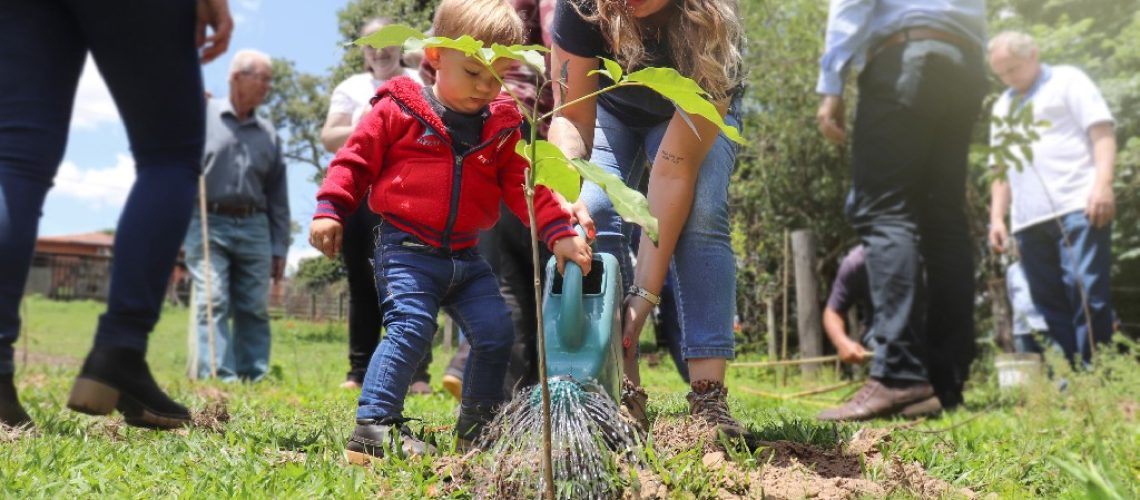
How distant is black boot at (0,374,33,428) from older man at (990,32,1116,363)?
450 cm

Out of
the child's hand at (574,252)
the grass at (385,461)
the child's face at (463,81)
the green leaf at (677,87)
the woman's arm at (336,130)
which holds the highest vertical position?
the woman's arm at (336,130)

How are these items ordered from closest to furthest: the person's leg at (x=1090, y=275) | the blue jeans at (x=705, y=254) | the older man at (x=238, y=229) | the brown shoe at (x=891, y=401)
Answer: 1. the blue jeans at (x=705, y=254)
2. the brown shoe at (x=891, y=401)
3. the person's leg at (x=1090, y=275)
4. the older man at (x=238, y=229)

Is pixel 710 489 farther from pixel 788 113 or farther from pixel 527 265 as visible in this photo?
pixel 788 113

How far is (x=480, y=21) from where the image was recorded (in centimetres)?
235

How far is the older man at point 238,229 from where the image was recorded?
5.93 meters

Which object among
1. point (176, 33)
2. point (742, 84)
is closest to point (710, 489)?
point (742, 84)

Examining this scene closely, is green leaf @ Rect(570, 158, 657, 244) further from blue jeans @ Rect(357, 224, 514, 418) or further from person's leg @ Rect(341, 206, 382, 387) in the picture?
person's leg @ Rect(341, 206, 382, 387)

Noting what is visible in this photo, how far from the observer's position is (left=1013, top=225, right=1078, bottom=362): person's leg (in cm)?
524

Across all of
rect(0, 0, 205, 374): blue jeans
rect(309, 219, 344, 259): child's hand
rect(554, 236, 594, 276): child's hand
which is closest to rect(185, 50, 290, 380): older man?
rect(0, 0, 205, 374): blue jeans

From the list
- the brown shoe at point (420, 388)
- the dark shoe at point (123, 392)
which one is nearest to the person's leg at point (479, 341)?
the dark shoe at point (123, 392)

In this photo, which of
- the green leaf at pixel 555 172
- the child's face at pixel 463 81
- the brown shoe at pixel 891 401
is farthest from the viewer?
the brown shoe at pixel 891 401

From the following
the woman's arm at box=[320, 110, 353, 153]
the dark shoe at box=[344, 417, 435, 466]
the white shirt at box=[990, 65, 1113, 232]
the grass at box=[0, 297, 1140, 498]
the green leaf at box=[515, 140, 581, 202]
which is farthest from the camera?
the white shirt at box=[990, 65, 1113, 232]

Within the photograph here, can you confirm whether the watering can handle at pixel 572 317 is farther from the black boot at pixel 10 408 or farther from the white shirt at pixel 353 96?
the white shirt at pixel 353 96

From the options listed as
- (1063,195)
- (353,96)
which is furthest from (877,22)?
(353,96)
